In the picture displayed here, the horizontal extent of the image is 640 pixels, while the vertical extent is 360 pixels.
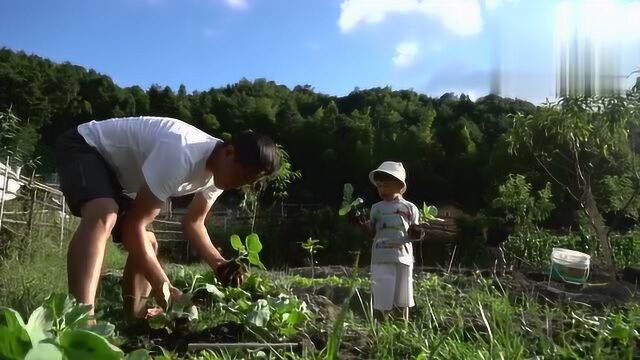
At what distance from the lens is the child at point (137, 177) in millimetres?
2334

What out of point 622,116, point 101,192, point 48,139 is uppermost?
point 48,139

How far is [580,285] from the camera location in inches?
279

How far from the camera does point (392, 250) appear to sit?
4234mm

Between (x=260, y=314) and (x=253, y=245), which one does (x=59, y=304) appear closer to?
(x=260, y=314)

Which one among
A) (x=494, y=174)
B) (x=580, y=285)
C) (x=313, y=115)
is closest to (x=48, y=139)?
(x=313, y=115)

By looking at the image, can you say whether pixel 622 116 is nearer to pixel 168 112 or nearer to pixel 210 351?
pixel 210 351

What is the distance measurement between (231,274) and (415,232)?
1737 millimetres

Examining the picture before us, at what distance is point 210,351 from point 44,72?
111 ft

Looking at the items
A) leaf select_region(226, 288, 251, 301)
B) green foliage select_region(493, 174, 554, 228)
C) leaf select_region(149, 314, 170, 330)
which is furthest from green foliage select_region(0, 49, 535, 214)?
leaf select_region(149, 314, 170, 330)

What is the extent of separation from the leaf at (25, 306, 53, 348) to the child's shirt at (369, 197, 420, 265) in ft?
10.0

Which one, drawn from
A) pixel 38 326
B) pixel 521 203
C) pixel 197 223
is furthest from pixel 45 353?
pixel 521 203

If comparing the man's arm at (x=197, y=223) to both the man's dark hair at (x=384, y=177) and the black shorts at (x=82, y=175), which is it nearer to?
the black shorts at (x=82, y=175)

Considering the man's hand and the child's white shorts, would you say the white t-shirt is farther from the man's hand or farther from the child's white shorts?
the child's white shorts

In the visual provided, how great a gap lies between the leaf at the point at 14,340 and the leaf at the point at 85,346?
6cm
